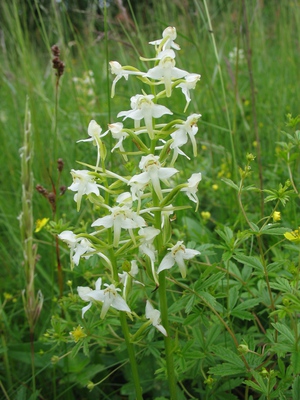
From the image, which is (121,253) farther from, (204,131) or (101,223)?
(204,131)

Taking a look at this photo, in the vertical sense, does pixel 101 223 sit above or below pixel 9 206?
above

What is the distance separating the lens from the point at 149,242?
830 millimetres

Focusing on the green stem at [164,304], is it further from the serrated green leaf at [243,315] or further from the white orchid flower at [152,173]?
the serrated green leaf at [243,315]

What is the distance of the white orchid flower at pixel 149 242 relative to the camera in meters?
0.81

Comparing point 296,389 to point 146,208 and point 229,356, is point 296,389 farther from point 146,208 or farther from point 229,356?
point 146,208

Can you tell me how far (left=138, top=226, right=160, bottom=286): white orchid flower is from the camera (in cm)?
81

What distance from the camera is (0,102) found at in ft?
11.2

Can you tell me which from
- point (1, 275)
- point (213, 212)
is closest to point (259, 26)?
point (213, 212)

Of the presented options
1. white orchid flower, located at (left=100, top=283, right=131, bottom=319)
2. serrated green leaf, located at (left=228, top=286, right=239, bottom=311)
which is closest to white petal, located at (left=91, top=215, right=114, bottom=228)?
white orchid flower, located at (left=100, top=283, right=131, bottom=319)

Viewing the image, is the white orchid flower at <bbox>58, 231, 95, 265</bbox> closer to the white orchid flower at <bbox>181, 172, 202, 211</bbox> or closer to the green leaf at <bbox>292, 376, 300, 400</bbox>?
the white orchid flower at <bbox>181, 172, 202, 211</bbox>

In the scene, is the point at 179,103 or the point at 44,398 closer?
the point at 44,398

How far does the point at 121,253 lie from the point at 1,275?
1.10 metres

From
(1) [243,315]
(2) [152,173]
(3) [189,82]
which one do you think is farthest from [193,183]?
(1) [243,315]

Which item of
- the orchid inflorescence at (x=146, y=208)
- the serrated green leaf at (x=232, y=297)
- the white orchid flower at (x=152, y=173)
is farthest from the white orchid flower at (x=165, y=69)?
the serrated green leaf at (x=232, y=297)
